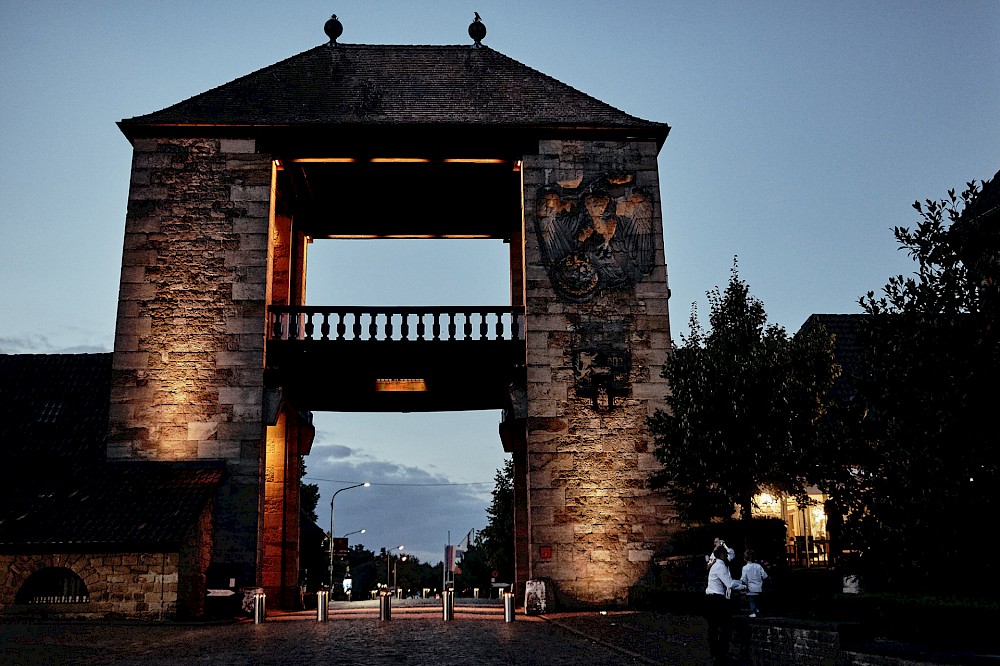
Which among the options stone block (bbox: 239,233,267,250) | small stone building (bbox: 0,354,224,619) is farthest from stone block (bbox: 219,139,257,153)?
small stone building (bbox: 0,354,224,619)

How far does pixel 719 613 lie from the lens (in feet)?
39.8

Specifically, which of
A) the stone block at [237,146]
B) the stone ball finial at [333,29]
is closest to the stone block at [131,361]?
the stone block at [237,146]

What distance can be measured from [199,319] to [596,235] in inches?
410

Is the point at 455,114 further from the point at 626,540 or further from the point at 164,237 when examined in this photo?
the point at 626,540

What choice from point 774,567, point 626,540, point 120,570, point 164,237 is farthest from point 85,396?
point 774,567

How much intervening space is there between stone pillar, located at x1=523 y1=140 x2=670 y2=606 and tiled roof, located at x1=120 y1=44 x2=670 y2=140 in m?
1.25

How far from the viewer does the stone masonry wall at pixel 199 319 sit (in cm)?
2294

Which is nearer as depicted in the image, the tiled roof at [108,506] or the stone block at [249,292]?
the tiled roof at [108,506]

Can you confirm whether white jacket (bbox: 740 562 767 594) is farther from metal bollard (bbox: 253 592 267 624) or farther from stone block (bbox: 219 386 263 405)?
stone block (bbox: 219 386 263 405)

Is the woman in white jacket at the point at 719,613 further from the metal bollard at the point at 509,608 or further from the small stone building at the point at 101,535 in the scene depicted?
the small stone building at the point at 101,535

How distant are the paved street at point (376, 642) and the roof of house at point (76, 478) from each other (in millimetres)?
2064

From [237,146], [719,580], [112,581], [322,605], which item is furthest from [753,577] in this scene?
[237,146]

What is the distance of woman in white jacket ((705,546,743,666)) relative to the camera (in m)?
11.9

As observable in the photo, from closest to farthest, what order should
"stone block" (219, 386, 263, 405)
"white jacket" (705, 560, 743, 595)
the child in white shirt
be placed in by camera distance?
"white jacket" (705, 560, 743, 595) < the child in white shirt < "stone block" (219, 386, 263, 405)
